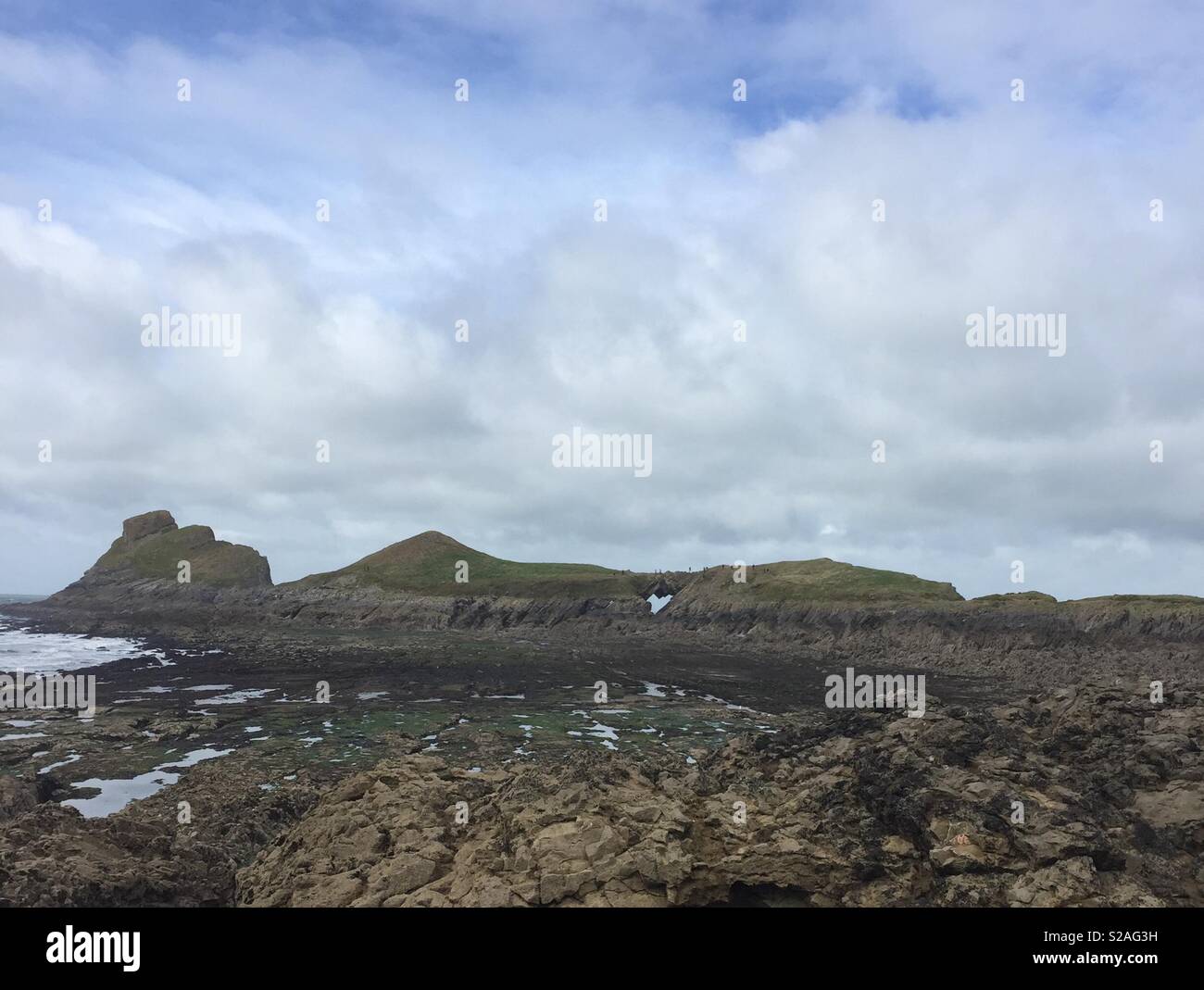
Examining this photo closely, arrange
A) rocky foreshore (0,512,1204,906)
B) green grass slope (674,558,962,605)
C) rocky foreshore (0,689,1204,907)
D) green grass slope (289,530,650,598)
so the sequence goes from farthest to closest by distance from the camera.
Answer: green grass slope (289,530,650,598) → green grass slope (674,558,962,605) → rocky foreshore (0,512,1204,906) → rocky foreshore (0,689,1204,907)

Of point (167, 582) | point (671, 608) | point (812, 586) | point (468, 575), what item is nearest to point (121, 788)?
point (812, 586)

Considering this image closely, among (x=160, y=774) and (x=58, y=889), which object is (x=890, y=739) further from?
(x=160, y=774)

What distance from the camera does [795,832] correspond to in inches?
635

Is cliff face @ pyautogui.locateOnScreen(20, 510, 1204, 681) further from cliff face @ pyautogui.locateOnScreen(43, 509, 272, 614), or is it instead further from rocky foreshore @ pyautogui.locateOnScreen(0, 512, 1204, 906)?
rocky foreshore @ pyautogui.locateOnScreen(0, 512, 1204, 906)

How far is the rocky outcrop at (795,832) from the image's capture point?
14.0 metres

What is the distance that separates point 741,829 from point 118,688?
52.6 meters

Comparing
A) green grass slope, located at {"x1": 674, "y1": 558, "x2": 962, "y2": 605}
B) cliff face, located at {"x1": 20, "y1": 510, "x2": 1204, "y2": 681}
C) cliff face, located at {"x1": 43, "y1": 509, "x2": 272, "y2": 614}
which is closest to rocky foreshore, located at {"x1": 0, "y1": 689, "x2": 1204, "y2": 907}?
cliff face, located at {"x1": 20, "y1": 510, "x2": 1204, "y2": 681}

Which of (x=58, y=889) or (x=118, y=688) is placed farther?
(x=118, y=688)

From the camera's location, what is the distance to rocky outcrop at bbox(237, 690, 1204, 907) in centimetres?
1403

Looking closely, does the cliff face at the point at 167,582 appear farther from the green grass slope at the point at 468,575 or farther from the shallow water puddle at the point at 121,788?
the shallow water puddle at the point at 121,788

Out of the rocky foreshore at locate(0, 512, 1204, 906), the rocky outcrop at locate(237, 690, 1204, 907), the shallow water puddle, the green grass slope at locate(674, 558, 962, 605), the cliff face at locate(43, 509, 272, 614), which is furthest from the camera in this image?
the cliff face at locate(43, 509, 272, 614)

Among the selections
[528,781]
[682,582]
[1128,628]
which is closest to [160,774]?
[528,781]

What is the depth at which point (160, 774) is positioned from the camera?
28.6m

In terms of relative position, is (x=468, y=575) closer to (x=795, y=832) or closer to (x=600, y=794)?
(x=600, y=794)
